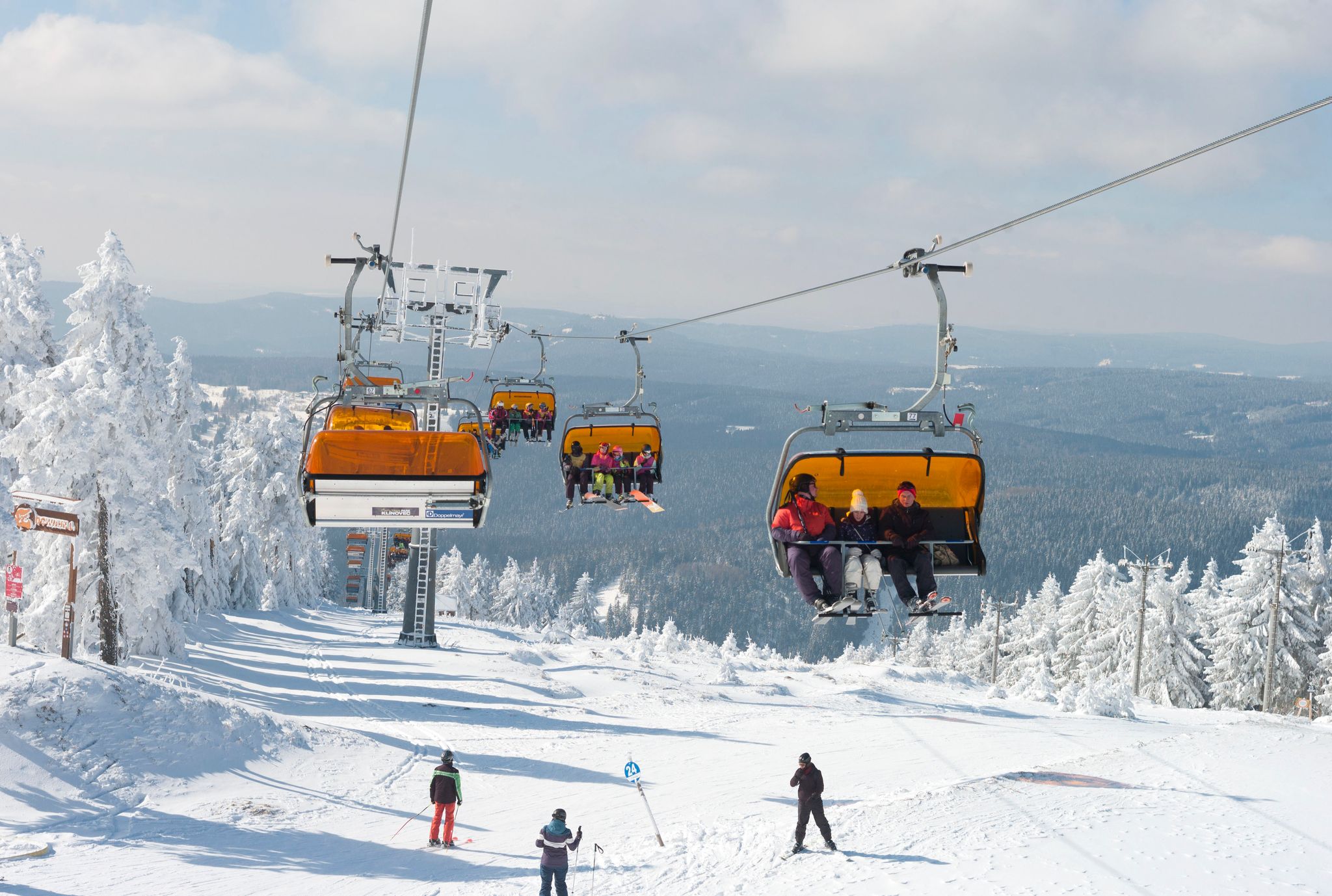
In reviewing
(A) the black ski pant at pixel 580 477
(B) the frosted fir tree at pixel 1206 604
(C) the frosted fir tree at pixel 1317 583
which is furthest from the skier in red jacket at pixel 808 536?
(C) the frosted fir tree at pixel 1317 583

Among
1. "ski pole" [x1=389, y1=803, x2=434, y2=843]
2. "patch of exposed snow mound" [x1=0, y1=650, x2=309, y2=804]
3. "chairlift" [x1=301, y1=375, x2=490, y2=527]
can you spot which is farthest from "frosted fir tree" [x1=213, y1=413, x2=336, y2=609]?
"chairlift" [x1=301, y1=375, x2=490, y2=527]

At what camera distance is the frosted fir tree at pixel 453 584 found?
80.5 meters

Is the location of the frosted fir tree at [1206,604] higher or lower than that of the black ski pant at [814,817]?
lower

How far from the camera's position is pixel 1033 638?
58375mm

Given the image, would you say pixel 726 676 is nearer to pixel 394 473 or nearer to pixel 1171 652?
pixel 394 473

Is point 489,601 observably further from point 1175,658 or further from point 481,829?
point 481,829

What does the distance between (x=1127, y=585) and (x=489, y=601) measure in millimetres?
56739

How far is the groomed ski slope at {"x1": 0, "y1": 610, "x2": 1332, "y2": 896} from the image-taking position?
13.2 metres

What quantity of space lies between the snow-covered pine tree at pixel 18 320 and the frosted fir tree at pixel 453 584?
50.0m

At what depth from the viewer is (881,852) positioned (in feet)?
46.4

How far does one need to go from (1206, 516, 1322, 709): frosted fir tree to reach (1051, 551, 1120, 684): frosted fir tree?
8985mm

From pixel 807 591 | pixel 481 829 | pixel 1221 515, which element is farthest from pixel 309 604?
pixel 1221 515

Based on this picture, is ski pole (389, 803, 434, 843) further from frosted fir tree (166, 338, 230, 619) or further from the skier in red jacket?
frosted fir tree (166, 338, 230, 619)

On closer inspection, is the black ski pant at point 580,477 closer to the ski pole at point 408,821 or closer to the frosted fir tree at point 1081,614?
the ski pole at point 408,821
